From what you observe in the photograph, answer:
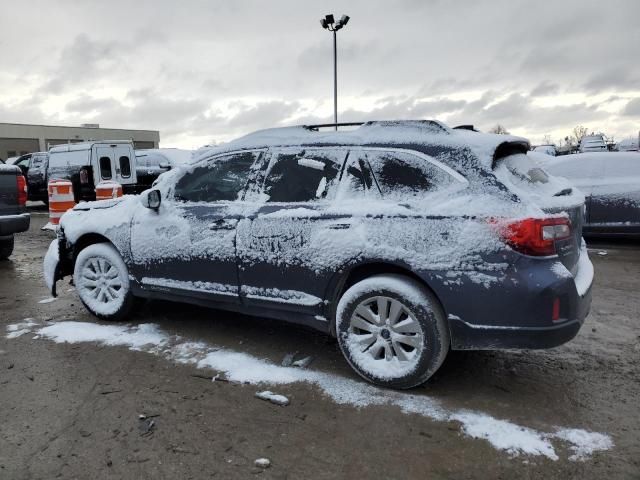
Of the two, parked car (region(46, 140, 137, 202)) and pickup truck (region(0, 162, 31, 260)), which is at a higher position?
parked car (region(46, 140, 137, 202))

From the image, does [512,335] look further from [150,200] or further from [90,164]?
[90,164]

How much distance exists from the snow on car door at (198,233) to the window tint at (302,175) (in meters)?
0.23

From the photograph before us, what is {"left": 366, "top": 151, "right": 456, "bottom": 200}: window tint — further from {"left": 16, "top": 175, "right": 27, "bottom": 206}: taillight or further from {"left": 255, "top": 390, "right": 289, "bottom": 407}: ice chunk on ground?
{"left": 16, "top": 175, "right": 27, "bottom": 206}: taillight

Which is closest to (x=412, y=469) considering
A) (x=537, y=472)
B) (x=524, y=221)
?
(x=537, y=472)

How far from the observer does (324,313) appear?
3590 millimetres

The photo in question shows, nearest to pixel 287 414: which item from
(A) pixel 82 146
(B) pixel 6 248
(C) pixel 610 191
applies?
(B) pixel 6 248

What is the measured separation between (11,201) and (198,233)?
15.2 feet

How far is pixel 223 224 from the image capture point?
3.92 metres

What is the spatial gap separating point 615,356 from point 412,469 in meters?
2.16

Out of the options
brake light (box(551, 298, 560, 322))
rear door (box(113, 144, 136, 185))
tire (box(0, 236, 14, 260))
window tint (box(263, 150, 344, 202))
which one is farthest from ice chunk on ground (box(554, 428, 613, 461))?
rear door (box(113, 144, 136, 185))

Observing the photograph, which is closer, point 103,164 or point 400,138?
point 400,138

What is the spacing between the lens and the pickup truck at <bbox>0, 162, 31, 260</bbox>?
23.6ft

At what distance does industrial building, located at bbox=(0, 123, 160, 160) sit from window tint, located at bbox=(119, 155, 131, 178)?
39.8 m

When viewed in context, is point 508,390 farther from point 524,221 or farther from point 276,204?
point 276,204
